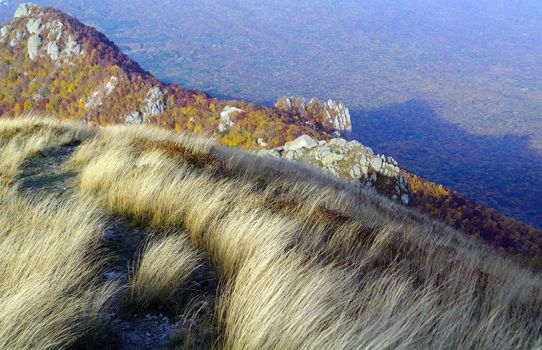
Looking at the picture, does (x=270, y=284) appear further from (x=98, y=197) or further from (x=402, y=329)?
(x=98, y=197)

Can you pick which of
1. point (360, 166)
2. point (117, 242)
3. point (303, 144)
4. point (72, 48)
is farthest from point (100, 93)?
point (117, 242)

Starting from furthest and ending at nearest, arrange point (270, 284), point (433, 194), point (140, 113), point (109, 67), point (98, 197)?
1. point (109, 67)
2. point (140, 113)
3. point (433, 194)
4. point (98, 197)
5. point (270, 284)

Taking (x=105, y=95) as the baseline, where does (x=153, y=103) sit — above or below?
above

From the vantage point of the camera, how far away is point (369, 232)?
6.04 metres

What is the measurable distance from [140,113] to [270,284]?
8725 centimetres

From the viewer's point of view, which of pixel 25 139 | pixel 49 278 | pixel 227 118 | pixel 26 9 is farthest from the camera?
pixel 26 9

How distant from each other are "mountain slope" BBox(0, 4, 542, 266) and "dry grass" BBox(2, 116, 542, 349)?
182 ft

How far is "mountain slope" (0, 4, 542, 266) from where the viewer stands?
247 feet

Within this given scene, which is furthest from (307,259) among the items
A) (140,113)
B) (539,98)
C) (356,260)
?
(539,98)

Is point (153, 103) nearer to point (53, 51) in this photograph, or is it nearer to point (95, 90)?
point (95, 90)

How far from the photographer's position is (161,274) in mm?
3537

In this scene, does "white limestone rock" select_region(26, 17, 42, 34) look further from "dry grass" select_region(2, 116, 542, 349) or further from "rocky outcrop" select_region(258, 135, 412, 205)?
"dry grass" select_region(2, 116, 542, 349)

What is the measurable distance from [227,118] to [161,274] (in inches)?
2990

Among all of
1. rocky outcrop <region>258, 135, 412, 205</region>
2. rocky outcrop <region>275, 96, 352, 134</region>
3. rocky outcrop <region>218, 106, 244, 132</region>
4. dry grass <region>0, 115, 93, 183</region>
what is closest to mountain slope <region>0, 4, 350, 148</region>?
rocky outcrop <region>218, 106, 244, 132</region>
